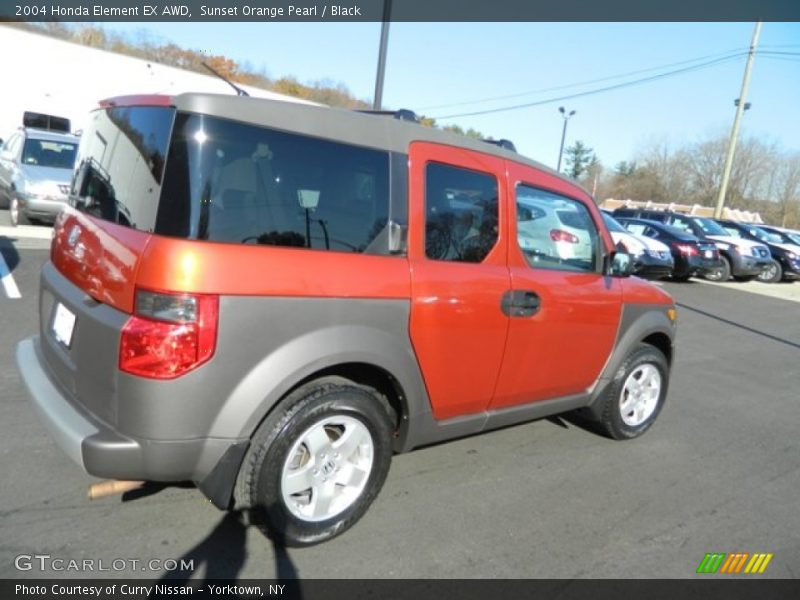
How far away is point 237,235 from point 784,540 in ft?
11.0

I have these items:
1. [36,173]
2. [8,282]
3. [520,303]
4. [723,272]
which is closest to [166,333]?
[520,303]

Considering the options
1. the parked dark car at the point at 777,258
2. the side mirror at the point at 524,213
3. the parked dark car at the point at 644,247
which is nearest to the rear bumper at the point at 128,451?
the side mirror at the point at 524,213

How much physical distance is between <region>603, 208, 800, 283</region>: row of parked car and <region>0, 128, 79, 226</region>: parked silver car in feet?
35.8

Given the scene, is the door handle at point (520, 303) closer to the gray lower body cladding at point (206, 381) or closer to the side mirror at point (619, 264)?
the gray lower body cladding at point (206, 381)

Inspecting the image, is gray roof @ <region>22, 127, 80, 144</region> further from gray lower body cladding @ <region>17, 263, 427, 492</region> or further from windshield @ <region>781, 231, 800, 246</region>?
windshield @ <region>781, 231, 800, 246</region>

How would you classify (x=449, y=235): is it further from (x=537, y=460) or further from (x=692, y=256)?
(x=692, y=256)

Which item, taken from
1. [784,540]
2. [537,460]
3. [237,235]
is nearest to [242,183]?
[237,235]

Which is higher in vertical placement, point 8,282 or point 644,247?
point 644,247

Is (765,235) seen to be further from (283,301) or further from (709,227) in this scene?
(283,301)

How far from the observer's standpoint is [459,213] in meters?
3.00

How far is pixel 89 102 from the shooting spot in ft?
74.5

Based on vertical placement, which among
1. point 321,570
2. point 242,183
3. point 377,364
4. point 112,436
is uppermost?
point 242,183

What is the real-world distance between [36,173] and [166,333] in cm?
991

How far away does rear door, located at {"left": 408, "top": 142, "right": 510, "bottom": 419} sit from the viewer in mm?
2803
